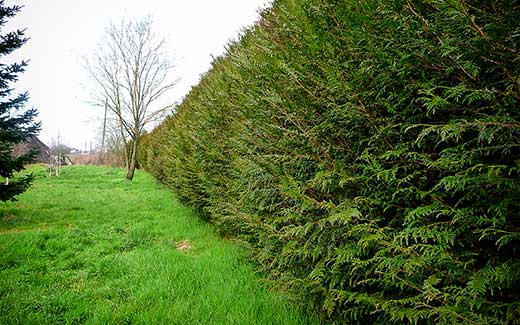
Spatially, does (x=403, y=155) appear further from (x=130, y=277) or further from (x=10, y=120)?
(x=10, y=120)

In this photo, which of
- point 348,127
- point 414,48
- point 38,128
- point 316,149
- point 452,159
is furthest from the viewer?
point 38,128

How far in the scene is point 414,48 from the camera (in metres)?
1.71

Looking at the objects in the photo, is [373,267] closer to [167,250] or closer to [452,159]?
A: [452,159]

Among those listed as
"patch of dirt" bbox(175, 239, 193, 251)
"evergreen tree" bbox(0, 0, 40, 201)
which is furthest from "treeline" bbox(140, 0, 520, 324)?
"evergreen tree" bbox(0, 0, 40, 201)

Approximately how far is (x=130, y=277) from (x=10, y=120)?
8.35 metres

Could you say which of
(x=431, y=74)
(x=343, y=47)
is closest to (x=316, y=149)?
(x=343, y=47)

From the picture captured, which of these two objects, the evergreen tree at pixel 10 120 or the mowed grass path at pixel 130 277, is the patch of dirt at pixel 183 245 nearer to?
the mowed grass path at pixel 130 277

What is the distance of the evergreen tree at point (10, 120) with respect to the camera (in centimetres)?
845

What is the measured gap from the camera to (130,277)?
4191 mm

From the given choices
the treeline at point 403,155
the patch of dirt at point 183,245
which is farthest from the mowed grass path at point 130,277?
the treeline at point 403,155

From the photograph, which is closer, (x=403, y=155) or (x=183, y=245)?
(x=403, y=155)

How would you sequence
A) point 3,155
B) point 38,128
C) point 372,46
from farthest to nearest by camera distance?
point 38,128, point 3,155, point 372,46

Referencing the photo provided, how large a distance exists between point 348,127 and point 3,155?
1053cm

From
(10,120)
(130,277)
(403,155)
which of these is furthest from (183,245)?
(10,120)
